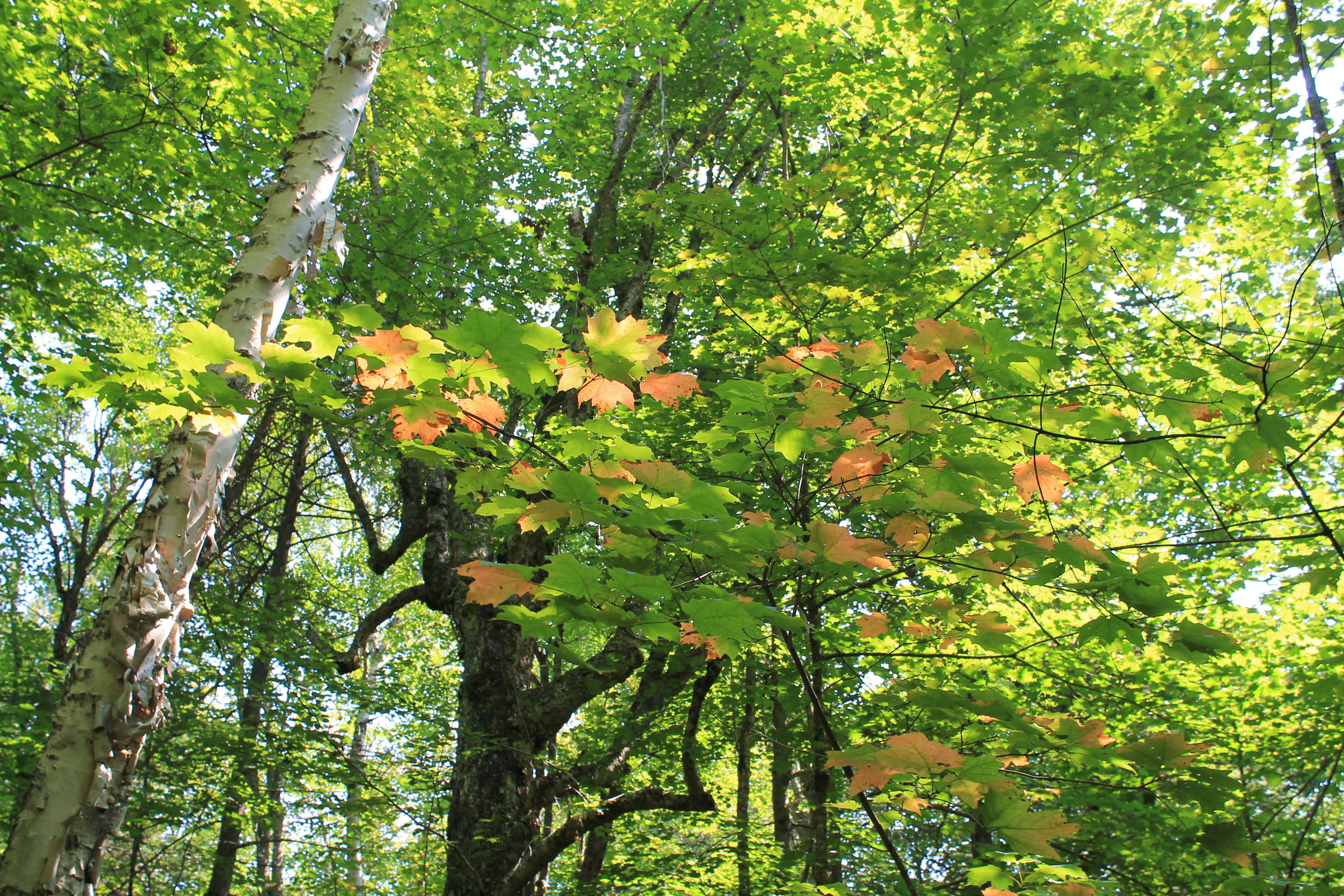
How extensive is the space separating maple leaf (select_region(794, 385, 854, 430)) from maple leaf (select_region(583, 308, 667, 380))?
48 cm

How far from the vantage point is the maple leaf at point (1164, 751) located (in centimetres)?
182

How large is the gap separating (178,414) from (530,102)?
670 cm

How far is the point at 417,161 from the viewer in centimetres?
588

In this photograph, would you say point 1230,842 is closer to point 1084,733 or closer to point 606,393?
point 1084,733

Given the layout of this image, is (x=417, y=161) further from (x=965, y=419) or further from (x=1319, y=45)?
(x=1319, y=45)

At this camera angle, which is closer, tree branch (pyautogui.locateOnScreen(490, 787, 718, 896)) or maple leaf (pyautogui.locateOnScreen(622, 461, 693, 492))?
maple leaf (pyautogui.locateOnScreen(622, 461, 693, 492))

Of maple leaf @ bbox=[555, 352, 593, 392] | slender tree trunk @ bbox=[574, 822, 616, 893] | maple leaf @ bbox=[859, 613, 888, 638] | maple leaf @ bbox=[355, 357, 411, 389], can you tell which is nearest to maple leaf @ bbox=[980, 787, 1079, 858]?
maple leaf @ bbox=[859, 613, 888, 638]

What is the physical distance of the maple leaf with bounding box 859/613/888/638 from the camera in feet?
7.66

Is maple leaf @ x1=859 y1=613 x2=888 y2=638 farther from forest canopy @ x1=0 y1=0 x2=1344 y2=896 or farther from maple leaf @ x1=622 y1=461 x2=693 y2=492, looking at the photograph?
maple leaf @ x1=622 y1=461 x2=693 y2=492

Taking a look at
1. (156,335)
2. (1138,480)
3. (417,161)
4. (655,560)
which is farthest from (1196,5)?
(156,335)

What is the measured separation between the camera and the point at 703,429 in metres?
5.32

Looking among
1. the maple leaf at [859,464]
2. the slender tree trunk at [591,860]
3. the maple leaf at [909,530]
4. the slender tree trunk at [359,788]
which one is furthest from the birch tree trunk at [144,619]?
the slender tree trunk at [591,860]

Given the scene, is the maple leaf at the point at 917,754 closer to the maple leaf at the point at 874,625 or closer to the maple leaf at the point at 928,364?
the maple leaf at the point at 874,625

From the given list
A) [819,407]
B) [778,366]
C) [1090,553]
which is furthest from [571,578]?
[1090,553]
